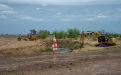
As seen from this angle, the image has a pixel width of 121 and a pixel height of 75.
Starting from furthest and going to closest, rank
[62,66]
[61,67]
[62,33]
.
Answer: [62,33], [62,66], [61,67]

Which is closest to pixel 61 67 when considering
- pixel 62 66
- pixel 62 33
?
pixel 62 66

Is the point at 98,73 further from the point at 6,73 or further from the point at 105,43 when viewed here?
the point at 105,43

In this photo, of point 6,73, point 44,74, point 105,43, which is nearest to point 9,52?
point 6,73

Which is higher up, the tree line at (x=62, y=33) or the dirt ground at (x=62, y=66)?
the tree line at (x=62, y=33)

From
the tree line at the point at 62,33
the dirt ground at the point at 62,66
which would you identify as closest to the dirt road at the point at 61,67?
the dirt ground at the point at 62,66

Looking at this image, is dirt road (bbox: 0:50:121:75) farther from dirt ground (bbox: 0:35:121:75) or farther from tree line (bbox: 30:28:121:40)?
tree line (bbox: 30:28:121:40)

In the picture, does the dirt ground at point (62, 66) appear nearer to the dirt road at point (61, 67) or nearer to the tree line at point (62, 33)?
the dirt road at point (61, 67)

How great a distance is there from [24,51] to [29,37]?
25.9 metres

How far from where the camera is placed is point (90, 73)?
28.2 ft

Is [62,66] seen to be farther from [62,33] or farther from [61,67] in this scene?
[62,33]

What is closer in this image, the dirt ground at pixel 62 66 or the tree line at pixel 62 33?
the dirt ground at pixel 62 66

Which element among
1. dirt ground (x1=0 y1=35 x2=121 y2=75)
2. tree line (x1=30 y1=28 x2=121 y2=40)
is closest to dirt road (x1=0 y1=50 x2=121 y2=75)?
dirt ground (x1=0 y1=35 x2=121 y2=75)

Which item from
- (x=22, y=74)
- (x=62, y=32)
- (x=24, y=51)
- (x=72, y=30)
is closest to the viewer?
(x=22, y=74)

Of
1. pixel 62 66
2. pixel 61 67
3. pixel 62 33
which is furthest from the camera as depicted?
pixel 62 33
